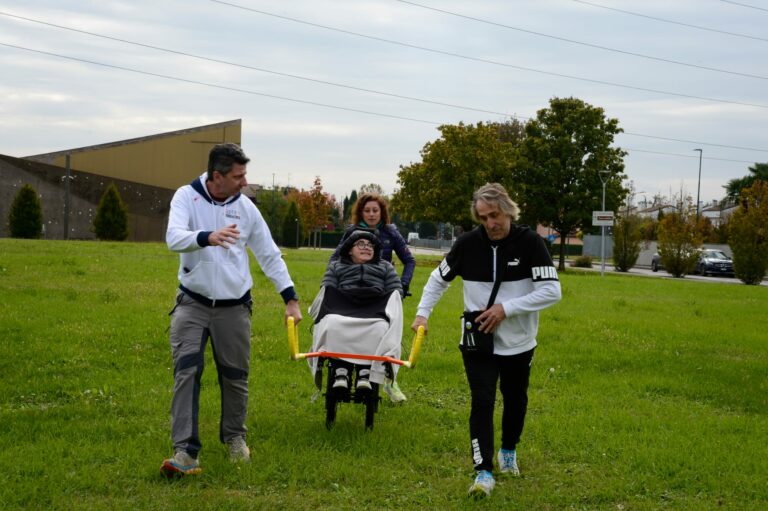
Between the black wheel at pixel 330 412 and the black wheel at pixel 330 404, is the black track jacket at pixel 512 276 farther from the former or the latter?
the black wheel at pixel 330 412

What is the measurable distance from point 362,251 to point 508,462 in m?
2.31

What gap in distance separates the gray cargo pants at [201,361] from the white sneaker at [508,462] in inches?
75.7

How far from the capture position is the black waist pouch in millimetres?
5535

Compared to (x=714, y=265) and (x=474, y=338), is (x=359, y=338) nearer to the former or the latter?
(x=474, y=338)

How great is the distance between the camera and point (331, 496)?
5250 mm

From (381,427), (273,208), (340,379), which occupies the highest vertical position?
(273,208)

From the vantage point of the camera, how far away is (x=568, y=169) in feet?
154

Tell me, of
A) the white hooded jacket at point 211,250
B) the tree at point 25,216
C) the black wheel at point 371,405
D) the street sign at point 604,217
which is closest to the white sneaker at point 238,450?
the white hooded jacket at point 211,250

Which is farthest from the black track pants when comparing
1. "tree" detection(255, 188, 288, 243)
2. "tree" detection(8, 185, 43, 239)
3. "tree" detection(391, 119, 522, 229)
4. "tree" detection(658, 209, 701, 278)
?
"tree" detection(255, 188, 288, 243)

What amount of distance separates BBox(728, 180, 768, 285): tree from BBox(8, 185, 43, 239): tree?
37.6 m

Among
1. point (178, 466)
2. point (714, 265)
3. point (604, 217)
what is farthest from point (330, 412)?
point (714, 265)

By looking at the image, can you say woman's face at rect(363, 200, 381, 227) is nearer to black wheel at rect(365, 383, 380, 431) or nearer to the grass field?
the grass field

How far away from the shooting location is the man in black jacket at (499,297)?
5496 mm

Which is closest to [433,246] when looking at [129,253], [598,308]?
[129,253]
